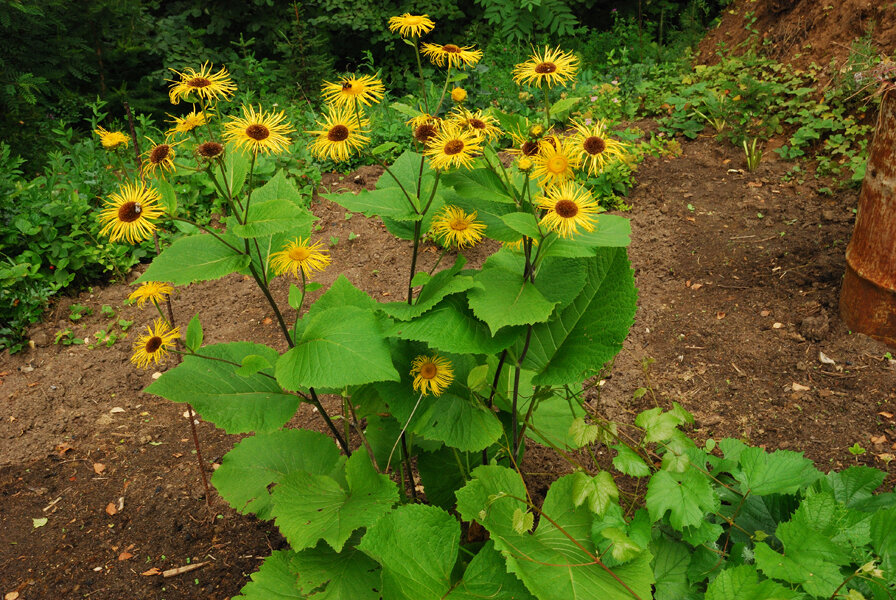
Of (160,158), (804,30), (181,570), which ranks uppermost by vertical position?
(804,30)

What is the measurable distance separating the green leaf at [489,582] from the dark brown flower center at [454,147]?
938 mm

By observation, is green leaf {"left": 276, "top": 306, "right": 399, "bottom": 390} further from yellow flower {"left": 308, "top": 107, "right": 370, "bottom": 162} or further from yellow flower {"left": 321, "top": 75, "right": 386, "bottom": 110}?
yellow flower {"left": 321, "top": 75, "right": 386, "bottom": 110}

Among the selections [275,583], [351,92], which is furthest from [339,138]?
[275,583]

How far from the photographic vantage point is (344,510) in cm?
156

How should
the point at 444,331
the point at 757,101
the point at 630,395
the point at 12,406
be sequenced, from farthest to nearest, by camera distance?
the point at 757,101
the point at 12,406
the point at 630,395
the point at 444,331

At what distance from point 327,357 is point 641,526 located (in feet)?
2.90

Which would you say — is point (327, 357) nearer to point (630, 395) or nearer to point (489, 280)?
point (489, 280)

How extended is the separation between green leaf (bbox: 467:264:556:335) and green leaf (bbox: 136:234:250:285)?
0.57 meters

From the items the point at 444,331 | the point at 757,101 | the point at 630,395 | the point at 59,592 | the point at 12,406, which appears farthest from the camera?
the point at 757,101

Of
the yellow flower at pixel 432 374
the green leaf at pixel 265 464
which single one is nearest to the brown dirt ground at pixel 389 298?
the green leaf at pixel 265 464

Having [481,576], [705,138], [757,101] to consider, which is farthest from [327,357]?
[757,101]

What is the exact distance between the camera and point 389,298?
11.5ft

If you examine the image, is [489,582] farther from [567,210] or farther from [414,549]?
[567,210]

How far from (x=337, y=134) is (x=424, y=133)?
0.21m
